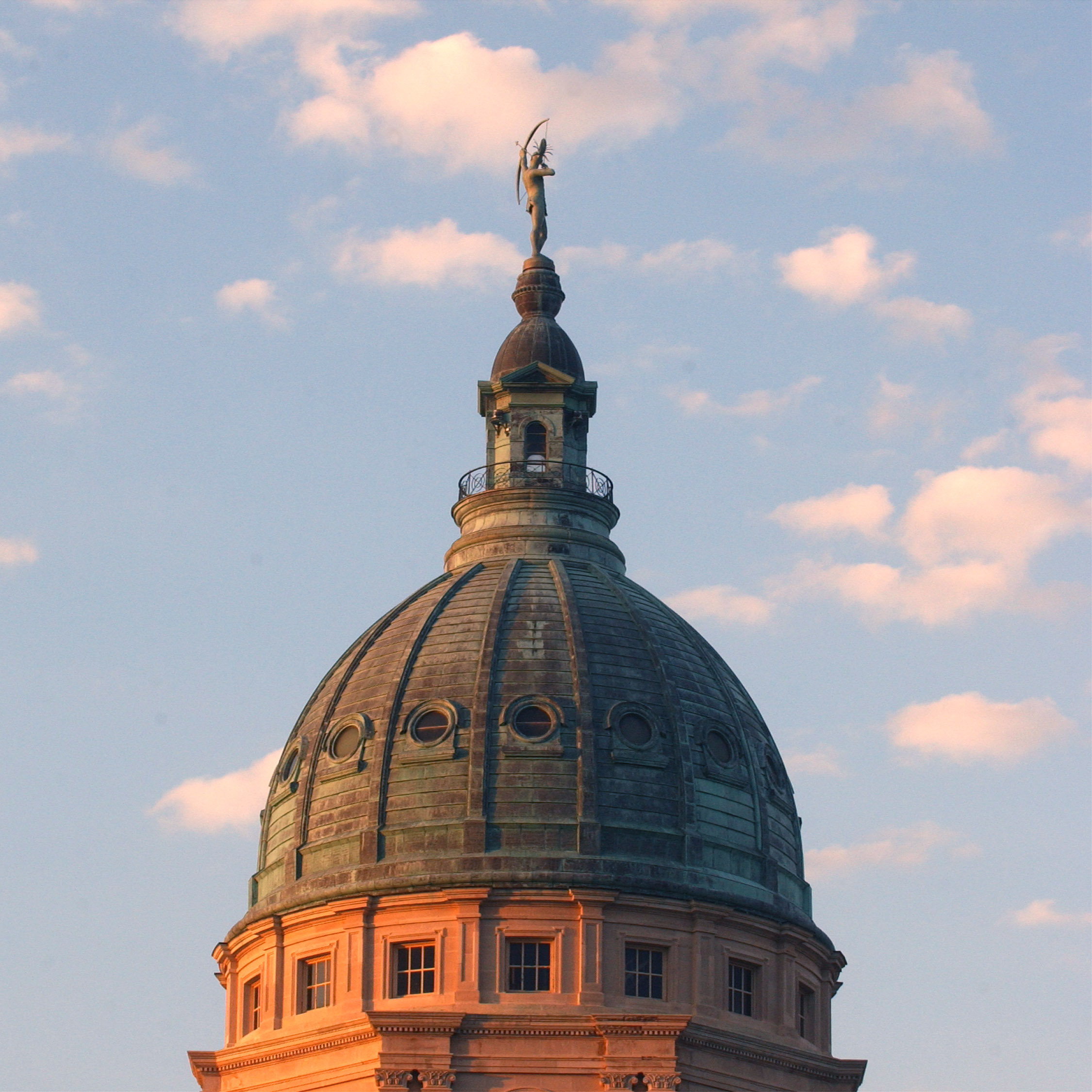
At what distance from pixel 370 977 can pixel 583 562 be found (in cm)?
1815

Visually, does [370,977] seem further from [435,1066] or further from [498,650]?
[498,650]

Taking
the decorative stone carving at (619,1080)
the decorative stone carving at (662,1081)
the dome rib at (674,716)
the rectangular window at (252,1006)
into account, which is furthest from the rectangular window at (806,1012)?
the rectangular window at (252,1006)

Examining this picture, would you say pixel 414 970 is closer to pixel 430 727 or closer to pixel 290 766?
pixel 430 727

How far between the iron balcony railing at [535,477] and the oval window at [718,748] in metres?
11.5

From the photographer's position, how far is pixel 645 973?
340ft

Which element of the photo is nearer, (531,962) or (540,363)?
(531,962)

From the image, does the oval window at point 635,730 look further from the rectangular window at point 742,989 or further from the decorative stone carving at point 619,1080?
the decorative stone carving at point 619,1080

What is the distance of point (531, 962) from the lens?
103000 millimetres

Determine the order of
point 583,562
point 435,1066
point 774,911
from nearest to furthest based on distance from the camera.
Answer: point 435,1066 → point 774,911 → point 583,562

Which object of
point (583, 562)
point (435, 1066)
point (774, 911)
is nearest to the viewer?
point (435, 1066)

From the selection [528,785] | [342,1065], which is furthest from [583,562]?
[342,1065]

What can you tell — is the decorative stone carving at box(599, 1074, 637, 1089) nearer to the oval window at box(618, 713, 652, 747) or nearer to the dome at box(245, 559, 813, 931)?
the dome at box(245, 559, 813, 931)

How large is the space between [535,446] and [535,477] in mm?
1248

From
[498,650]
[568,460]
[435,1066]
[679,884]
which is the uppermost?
[568,460]
